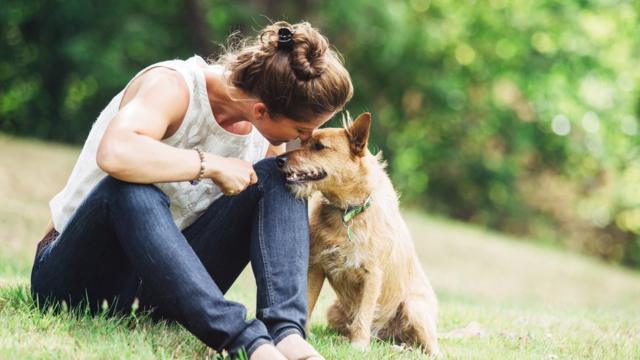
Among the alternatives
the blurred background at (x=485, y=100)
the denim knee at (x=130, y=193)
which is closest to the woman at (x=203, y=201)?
the denim knee at (x=130, y=193)

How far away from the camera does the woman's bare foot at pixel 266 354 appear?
2.73 metres

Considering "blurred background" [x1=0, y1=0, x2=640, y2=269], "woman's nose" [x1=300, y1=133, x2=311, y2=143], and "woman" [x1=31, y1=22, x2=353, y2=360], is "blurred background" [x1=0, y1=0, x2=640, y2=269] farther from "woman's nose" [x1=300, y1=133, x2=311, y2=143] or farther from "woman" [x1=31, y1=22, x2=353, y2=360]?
"woman" [x1=31, y1=22, x2=353, y2=360]

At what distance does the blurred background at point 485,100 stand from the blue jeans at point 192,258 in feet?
41.2

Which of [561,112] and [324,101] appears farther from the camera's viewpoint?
[561,112]

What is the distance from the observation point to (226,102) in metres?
3.42

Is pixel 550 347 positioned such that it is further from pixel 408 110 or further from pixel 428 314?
pixel 408 110

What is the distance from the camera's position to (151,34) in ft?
48.2

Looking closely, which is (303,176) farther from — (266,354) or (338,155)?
(266,354)

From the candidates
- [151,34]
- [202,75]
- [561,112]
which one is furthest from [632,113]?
[202,75]

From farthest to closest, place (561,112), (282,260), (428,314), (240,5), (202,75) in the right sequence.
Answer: (561,112)
(240,5)
(428,314)
(202,75)
(282,260)

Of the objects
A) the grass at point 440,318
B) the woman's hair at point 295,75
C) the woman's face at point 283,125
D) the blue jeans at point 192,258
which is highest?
the woman's hair at point 295,75

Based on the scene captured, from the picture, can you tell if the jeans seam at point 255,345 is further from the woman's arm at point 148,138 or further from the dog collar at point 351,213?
the dog collar at point 351,213

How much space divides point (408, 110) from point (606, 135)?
5079mm

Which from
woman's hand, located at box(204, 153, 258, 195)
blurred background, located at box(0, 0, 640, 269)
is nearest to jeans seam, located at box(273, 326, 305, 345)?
woman's hand, located at box(204, 153, 258, 195)
